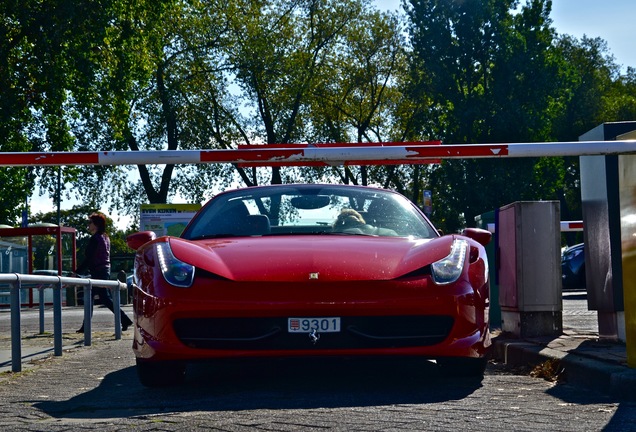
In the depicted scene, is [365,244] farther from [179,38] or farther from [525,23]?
[525,23]

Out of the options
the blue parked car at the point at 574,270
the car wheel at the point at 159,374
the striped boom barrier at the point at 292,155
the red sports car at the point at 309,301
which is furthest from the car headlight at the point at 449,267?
the blue parked car at the point at 574,270

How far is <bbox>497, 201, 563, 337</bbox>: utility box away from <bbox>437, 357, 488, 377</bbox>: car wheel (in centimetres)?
293

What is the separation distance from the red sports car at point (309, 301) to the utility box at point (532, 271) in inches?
118

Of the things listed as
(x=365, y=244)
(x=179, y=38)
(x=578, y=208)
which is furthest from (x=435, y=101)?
(x=365, y=244)

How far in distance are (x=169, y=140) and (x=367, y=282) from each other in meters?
39.4

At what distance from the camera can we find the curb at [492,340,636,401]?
5.97m

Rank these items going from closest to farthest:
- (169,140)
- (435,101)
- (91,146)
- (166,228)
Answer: (166,228) → (91,146) → (169,140) → (435,101)

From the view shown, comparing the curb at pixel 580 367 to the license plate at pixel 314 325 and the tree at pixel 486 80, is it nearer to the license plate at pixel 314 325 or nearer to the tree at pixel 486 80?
the license plate at pixel 314 325

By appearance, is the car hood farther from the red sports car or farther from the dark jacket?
the dark jacket

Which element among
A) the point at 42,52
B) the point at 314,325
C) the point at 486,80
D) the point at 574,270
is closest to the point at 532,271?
the point at 314,325

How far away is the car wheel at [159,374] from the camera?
257 inches

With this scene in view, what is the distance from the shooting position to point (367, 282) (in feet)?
20.1

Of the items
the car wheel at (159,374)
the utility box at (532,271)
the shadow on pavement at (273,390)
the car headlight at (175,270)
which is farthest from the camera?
the utility box at (532,271)

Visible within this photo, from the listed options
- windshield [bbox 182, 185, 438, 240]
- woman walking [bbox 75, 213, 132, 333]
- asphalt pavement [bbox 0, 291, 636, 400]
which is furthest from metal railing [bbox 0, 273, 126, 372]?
woman walking [bbox 75, 213, 132, 333]
